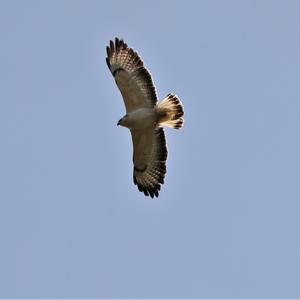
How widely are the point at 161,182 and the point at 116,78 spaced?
2709 millimetres

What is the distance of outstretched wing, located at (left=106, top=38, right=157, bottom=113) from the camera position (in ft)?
53.2

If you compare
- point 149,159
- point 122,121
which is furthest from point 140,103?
point 149,159

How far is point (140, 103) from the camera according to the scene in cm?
1639

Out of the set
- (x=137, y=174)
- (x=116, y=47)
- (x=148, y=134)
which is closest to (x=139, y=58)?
(x=116, y=47)

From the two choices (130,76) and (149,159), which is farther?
(149,159)

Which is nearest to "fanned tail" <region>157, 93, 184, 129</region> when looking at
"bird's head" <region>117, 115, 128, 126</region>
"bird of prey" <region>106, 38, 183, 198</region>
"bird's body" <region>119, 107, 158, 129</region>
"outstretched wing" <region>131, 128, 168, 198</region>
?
"bird of prey" <region>106, 38, 183, 198</region>

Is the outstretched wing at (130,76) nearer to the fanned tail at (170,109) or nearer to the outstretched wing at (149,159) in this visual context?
the fanned tail at (170,109)

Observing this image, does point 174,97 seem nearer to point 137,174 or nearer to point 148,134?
point 148,134

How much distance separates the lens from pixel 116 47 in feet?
54.5

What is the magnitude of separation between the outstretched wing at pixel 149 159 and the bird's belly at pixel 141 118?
28cm

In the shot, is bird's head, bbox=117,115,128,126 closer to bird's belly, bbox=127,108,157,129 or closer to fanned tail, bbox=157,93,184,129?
bird's belly, bbox=127,108,157,129

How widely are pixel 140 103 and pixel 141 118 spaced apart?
0.34 metres

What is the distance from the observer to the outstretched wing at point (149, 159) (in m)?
16.8

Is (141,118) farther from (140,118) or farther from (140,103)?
(140,103)
